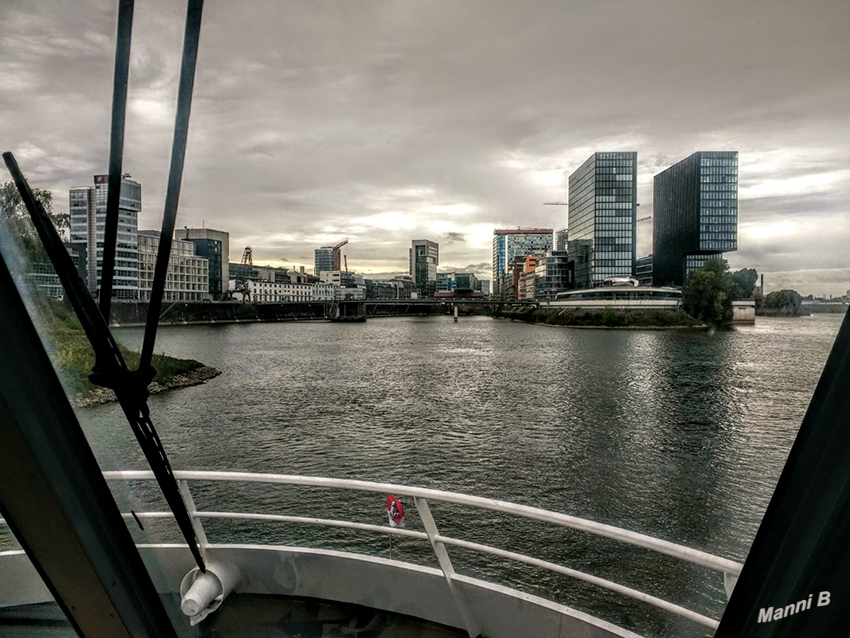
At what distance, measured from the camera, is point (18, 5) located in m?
0.41

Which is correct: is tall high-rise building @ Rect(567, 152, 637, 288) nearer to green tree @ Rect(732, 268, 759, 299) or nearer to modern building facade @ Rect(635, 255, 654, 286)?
modern building facade @ Rect(635, 255, 654, 286)

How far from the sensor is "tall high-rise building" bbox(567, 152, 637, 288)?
104 centimetres

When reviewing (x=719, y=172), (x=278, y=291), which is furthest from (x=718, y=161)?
(x=278, y=291)

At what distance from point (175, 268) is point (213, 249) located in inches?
10.7

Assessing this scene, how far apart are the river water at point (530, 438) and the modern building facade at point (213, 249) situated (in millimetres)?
126

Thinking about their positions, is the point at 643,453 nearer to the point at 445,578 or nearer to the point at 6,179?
the point at 445,578

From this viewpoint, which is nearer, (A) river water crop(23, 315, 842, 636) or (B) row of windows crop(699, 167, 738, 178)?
(B) row of windows crop(699, 167, 738, 178)

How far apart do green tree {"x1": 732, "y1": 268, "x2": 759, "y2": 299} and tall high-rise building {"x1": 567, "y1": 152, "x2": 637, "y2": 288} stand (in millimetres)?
262

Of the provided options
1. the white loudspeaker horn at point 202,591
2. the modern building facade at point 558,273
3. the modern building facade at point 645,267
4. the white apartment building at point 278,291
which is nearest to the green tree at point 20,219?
the white loudspeaker horn at point 202,591

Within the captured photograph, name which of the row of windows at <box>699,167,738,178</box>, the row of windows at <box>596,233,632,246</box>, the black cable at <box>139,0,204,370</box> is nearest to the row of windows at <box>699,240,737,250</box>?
the row of windows at <box>699,167,738,178</box>

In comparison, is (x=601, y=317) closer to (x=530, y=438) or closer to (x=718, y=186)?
(x=530, y=438)

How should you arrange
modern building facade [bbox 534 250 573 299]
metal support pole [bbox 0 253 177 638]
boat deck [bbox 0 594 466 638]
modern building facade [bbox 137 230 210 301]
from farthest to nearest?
modern building facade [bbox 534 250 573 299], boat deck [bbox 0 594 466 638], modern building facade [bbox 137 230 210 301], metal support pole [bbox 0 253 177 638]

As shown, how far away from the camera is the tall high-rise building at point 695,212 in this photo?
2.44 feet

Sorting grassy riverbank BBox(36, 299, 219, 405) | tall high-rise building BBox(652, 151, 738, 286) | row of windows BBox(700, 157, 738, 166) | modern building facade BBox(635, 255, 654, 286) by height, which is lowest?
grassy riverbank BBox(36, 299, 219, 405)
